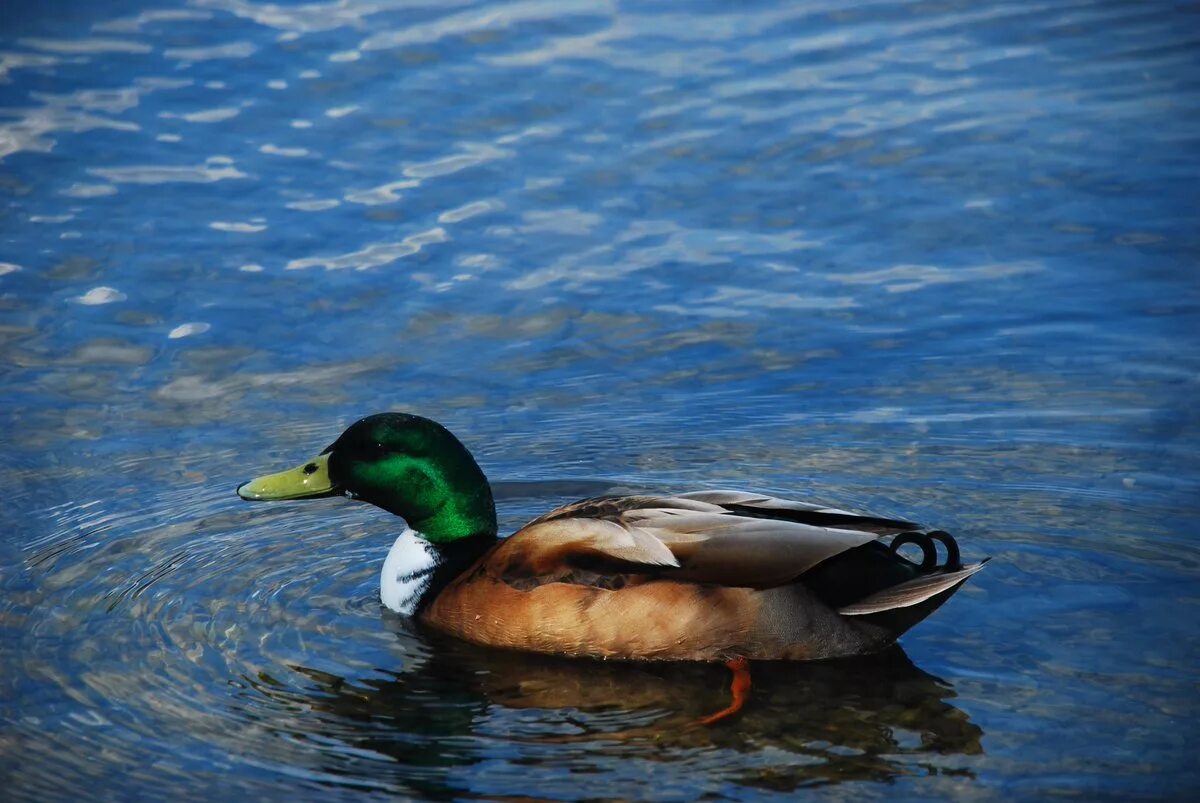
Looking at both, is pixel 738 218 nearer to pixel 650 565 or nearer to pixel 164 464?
pixel 164 464

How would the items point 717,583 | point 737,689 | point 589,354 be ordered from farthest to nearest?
point 589,354 → point 717,583 → point 737,689

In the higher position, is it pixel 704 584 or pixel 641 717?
pixel 704 584

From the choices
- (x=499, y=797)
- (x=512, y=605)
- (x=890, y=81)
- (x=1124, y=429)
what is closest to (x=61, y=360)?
(x=512, y=605)

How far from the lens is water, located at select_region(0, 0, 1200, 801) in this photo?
5.95 metres

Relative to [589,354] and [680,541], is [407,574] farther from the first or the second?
[589,354]

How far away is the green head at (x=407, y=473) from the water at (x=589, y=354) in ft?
1.34

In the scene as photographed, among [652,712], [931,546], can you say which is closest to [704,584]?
[652,712]

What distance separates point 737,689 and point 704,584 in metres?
0.41

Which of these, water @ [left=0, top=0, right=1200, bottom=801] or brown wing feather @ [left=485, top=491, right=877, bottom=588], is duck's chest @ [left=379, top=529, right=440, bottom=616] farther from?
brown wing feather @ [left=485, top=491, right=877, bottom=588]

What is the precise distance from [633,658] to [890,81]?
23.9 ft

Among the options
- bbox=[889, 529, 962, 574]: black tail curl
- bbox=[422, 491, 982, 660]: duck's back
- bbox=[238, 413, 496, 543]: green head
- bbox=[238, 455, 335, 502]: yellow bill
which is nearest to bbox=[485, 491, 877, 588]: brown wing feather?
bbox=[422, 491, 982, 660]: duck's back

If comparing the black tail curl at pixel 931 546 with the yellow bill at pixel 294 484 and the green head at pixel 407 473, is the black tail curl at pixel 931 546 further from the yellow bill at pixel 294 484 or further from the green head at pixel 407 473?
the yellow bill at pixel 294 484

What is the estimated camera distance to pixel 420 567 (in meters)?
6.99

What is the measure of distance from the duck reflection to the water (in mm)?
19
